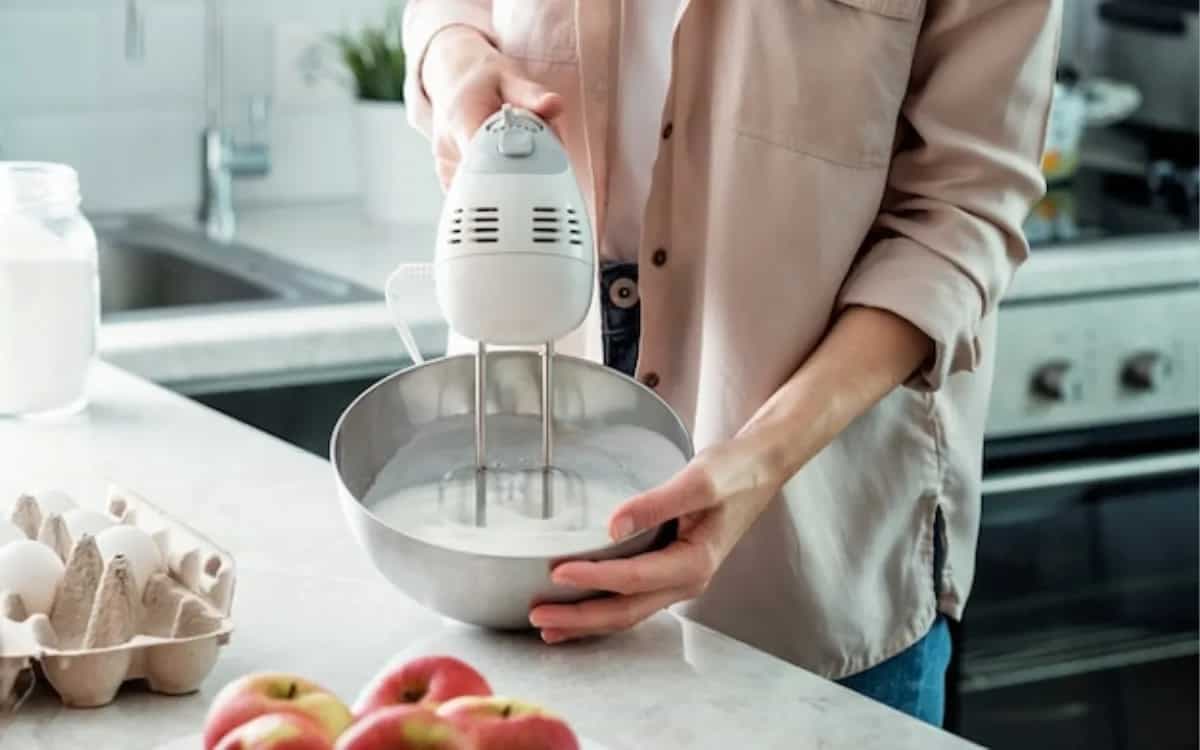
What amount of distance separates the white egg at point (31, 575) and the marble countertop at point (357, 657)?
0.18 feet

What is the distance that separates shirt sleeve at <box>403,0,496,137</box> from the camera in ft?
5.11

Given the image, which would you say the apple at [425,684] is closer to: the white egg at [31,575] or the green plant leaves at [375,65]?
the white egg at [31,575]

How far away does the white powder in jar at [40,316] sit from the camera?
1.64 metres

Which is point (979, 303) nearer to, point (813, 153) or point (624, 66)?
point (813, 153)

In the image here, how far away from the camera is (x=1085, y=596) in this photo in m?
2.51

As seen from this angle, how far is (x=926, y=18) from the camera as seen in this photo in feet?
4.62

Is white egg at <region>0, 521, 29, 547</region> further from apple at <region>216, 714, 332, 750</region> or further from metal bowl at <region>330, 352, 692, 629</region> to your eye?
apple at <region>216, 714, 332, 750</region>

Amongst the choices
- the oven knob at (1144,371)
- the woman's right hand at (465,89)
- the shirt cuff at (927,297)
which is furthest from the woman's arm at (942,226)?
the oven knob at (1144,371)

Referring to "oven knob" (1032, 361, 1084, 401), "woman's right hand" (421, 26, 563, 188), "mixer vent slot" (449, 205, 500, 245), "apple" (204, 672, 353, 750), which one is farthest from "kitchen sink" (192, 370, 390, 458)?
"apple" (204, 672, 353, 750)

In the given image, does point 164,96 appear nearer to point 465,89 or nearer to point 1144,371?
point 1144,371

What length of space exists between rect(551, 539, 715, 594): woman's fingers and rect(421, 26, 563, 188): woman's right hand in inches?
11.2

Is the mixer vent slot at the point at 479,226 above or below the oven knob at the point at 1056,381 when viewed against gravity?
above

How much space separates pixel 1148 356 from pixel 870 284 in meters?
1.25

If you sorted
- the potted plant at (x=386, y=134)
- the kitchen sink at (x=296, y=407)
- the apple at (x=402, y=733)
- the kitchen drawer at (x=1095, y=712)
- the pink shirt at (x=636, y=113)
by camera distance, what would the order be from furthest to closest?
1. the potted plant at (x=386, y=134)
2. the kitchen drawer at (x=1095, y=712)
3. the kitchen sink at (x=296, y=407)
4. the pink shirt at (x=636, y=113)
5. the apple at (x=402, y=733)
